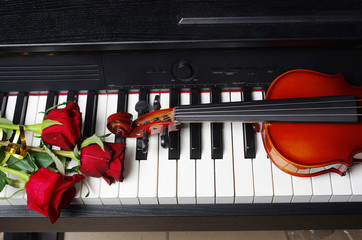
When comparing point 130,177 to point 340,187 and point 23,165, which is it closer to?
point 23,165

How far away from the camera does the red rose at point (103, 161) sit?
99 centimetres

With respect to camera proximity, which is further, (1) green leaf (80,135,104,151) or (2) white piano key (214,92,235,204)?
(2) white piano key (214,92,235,204)

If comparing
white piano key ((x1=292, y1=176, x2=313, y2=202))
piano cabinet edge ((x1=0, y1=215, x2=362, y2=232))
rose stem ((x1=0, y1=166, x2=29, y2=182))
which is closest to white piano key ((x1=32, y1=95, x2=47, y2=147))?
rose stem ((x1=0, y1=166, x2=29, y2=182))

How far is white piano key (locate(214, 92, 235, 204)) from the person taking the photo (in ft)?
3.51

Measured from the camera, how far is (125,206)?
1113 millimetres

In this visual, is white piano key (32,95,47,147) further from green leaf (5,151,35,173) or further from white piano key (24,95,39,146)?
green leaf (5,151,35,173)

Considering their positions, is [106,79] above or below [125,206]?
above

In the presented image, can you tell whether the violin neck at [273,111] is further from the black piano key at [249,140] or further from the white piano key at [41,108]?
the white piano key at [41,108]

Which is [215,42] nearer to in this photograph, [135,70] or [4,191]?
[135,70]

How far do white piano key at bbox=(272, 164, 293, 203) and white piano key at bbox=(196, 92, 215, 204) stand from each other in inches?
7.2

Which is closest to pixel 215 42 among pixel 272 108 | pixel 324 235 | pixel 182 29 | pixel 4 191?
pixel 182 29

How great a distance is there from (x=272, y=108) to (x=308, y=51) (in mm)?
214

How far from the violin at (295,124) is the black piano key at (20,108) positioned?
0.36 meters

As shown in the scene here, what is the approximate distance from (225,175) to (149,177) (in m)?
0.23
